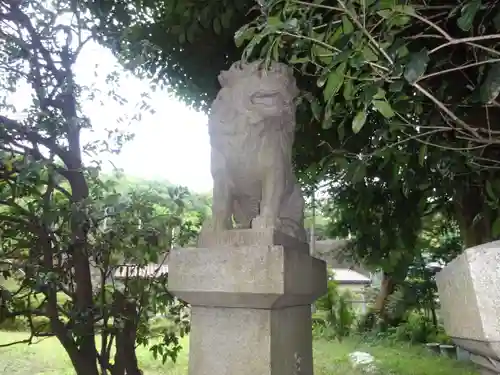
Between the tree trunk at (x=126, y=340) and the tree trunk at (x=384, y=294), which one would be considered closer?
the tree trunk at (x=126, y=340)

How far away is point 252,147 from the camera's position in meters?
1.91

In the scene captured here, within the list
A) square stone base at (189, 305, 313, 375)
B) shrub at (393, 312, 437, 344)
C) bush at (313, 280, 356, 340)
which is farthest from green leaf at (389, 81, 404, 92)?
shrub at (393, 312, 437, 344)

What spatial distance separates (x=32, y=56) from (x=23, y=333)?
297 centimetres

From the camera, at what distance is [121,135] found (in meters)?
3.04

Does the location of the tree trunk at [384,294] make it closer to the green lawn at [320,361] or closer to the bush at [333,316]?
the bush at [333,316]

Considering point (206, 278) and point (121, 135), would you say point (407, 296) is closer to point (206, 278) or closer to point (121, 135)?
point (121, 135)

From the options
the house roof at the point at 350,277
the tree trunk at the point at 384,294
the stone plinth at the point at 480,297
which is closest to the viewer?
the stone plinth at the point at 480,297

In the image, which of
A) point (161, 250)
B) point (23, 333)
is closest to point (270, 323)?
point (161, 250)

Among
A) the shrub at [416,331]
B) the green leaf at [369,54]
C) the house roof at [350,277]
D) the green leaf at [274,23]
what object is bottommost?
the shrub at [416,331]

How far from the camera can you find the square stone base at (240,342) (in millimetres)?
1691

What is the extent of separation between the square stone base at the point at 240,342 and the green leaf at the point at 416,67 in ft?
3.54

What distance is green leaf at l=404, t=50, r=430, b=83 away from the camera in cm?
90

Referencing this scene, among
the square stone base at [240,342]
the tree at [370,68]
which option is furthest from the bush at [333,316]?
the square stone base at [240,342]

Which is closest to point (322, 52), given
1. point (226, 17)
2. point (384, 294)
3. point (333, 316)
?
point (226, 17)
